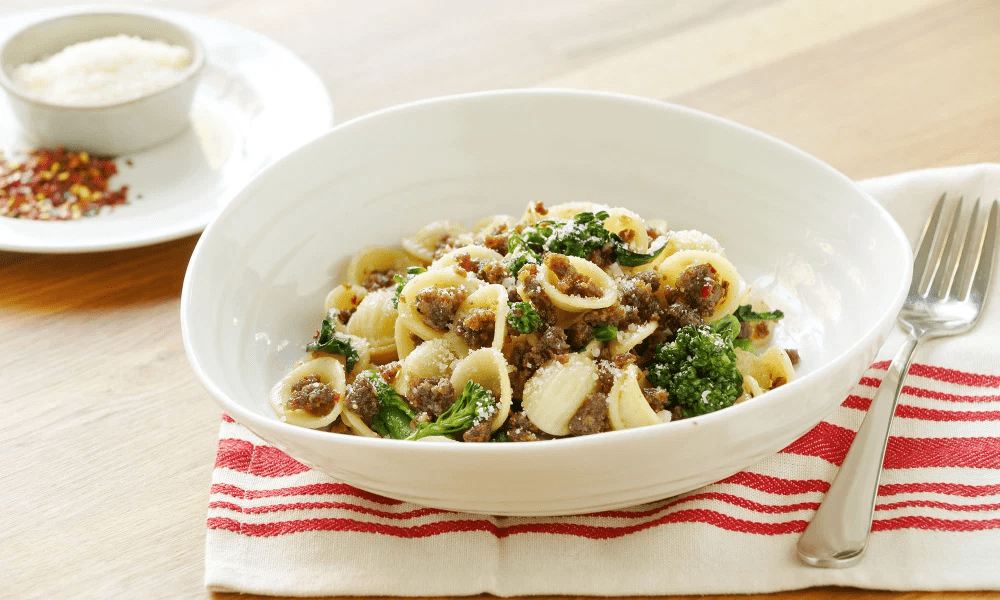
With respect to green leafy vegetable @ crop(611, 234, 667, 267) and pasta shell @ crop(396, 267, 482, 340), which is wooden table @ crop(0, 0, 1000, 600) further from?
green leafy vegetable @ crop(611, 234, 667, 267)

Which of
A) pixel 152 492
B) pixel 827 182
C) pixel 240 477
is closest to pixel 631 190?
pixel 827 182

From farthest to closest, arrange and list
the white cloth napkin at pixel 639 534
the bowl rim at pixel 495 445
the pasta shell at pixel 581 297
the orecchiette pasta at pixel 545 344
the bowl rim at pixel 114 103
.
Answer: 1. the bowl rim at pixel 114 103
2. the pasta shell at pixel 581 297
3. the orecchiette pasta at pixel 545 344
4. the white cloth napkin at pixel 639 534
5. the bowl rim at pixel 495 445

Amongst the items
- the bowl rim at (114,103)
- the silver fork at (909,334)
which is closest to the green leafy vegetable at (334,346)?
the silver fork at (909,334)

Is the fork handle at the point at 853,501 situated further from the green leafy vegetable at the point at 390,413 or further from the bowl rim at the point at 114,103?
the bowl rim at the point at 114,103

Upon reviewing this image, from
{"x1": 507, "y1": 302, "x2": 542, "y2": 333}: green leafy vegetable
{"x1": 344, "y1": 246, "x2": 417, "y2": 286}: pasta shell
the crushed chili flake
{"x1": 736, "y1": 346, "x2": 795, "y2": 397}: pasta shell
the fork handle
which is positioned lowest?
the crushed chili flake

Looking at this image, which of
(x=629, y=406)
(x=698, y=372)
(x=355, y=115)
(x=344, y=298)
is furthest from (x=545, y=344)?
(x=355, y=115)

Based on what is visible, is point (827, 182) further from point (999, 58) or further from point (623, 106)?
point (999, 58)

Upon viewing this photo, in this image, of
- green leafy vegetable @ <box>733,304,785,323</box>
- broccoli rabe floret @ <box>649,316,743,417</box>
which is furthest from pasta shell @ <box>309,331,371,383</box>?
green leafy vegetable @ <box>733,304,785,323</box>
